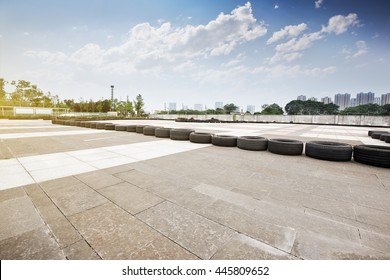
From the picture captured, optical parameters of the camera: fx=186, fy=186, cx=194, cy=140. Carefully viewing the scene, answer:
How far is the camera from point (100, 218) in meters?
2.57

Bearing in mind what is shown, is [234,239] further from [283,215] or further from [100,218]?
[100,218]

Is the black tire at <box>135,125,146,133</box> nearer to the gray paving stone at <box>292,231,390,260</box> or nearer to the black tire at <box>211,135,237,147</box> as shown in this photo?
the black tire at <box>211,135,237,147</box>

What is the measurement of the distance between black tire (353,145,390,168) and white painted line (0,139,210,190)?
6.01m

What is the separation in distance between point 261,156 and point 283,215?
3911 millimetres

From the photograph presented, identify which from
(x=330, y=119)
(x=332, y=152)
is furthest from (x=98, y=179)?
(x=330, y=119)

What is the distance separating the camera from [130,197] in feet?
10.5

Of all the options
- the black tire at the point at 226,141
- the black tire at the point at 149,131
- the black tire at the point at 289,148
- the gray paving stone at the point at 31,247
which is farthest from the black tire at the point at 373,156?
the black tire at the point at 149,131

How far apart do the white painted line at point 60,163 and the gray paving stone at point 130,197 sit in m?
1.57

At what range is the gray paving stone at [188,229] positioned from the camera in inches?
80.9

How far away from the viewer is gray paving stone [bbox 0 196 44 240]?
229 cm

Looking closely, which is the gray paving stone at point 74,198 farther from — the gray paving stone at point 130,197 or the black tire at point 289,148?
the black tire at point 289,148

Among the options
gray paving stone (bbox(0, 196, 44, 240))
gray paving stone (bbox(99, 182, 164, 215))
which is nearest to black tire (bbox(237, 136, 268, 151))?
gray paving stone (bbox(99, 182, 164, 215))

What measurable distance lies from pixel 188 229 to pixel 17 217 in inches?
92.9
